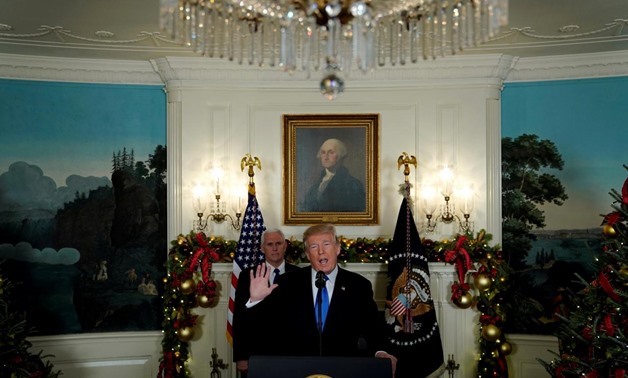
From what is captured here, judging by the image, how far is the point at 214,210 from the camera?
758cm

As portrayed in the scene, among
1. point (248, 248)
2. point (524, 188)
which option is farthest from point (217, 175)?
point (524, 188)

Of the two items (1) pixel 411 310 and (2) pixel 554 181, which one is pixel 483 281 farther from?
(2) pixel 554 181

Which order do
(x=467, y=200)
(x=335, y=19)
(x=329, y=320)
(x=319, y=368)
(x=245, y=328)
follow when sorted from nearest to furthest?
(x=335, y=19), (x=319, y=368), (x=329, y=320), (x=245, y=328), (x=467, y=200)

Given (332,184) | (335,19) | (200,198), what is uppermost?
(335,19)

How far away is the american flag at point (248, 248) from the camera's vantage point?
279 inches

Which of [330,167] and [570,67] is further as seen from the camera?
[330,167]

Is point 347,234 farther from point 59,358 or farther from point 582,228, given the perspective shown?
point 59,358

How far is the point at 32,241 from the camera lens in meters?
7.56

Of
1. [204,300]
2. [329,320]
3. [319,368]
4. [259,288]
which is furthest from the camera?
[204,300]

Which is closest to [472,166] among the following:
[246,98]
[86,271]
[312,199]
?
[312,199]

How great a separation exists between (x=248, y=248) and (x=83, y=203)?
69.3 inches

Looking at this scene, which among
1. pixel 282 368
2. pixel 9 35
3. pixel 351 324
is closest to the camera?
pixel 282 368

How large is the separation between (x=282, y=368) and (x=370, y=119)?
4277 mm

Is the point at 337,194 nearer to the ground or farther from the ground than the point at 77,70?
nearer to the ground
